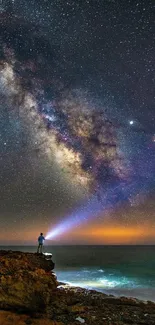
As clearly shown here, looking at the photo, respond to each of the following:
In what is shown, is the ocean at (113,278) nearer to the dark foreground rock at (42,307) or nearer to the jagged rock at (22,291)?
the dark foreground rock at (42,307)

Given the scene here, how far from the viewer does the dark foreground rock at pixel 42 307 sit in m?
11.9

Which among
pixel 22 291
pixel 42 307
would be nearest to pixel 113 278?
pixel 42 307

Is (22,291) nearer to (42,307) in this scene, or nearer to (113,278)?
(42,307)

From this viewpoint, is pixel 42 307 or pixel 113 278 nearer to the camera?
pixel 42 307

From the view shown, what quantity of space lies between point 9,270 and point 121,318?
21.7 ft

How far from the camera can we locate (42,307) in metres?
12.6

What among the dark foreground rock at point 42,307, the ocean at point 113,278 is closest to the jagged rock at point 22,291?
the dark foreground rock at point 42,307

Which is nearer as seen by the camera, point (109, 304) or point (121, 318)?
point (121, 318)

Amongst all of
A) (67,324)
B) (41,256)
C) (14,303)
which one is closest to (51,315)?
(67,324)

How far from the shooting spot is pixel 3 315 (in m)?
11.1

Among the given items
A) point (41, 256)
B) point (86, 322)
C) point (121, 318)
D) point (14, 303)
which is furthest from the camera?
point (41, 256)

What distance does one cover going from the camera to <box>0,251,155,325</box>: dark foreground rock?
1189 cm

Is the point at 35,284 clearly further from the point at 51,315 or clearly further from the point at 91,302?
the point at 91,302

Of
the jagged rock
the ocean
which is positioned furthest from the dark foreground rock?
the ocean
